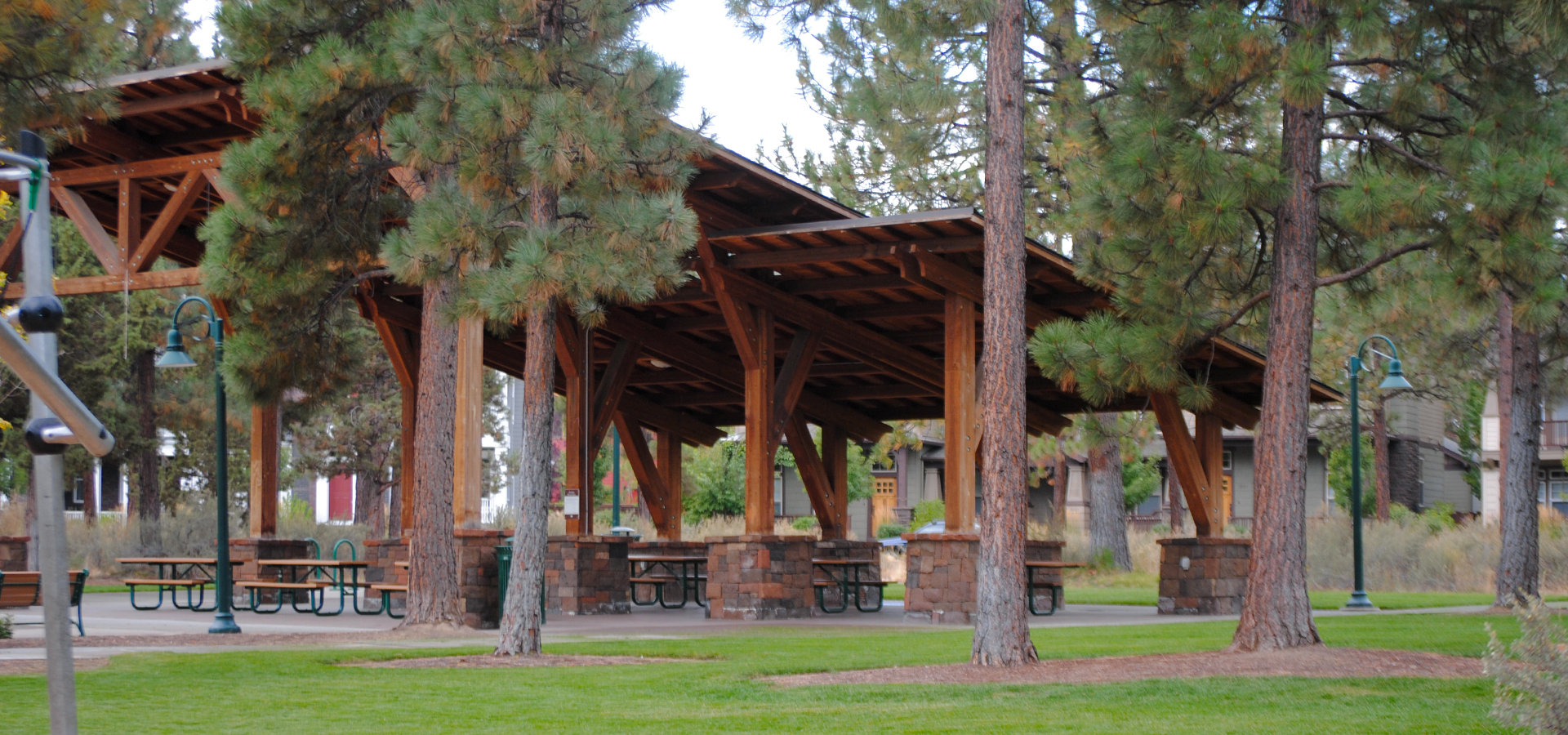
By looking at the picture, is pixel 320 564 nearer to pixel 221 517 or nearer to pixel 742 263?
pixel 221 517

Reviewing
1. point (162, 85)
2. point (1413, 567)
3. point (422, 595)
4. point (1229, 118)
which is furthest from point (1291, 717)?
point (1413, 567)

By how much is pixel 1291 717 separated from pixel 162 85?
13.0 m

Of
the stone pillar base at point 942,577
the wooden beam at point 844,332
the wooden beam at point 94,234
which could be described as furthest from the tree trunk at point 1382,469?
the wooden beam at point 94,234

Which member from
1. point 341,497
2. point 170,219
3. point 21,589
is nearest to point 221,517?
point 21,589

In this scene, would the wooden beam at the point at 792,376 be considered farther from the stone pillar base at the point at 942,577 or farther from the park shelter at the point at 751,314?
the stone pillar base at the point at 942,577

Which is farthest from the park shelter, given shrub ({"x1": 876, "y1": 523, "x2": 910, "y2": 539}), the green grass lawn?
shrub ({"x1": 876, "y1": 523, "x2": 910, "y2": 539})

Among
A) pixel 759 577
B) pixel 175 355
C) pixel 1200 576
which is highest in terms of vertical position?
pixel 175 355

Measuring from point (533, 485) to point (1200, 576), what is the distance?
968 centimetres

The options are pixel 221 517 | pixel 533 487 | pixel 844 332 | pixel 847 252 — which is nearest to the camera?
pixel 533 487

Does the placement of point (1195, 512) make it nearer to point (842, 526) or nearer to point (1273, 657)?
point (842, 526)

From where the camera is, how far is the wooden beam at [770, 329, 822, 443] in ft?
54.7

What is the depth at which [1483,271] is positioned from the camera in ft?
32.7

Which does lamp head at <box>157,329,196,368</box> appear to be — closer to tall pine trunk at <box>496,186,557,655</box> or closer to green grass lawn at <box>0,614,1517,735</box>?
green grass lawn at <box>0,614,1517,735</box>

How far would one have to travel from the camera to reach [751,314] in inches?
647
